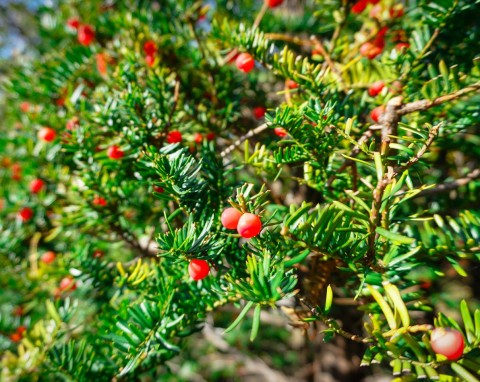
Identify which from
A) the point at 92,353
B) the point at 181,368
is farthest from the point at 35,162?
the point at 181,368

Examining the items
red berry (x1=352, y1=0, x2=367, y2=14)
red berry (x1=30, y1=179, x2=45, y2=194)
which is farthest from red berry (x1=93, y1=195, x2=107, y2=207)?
red berry (x1=352, y1=0, x2=367, y2=14)

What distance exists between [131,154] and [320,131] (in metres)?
0.47

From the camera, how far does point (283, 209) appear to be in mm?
830

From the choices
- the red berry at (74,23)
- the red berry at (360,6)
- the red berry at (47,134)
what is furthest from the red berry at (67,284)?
the red berry at (360,6)

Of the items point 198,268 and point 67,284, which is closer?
point 198,268

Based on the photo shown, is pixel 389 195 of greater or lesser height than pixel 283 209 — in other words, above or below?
above

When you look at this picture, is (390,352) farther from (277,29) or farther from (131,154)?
(277,29)

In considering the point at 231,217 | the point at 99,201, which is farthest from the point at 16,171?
the point at 231,217

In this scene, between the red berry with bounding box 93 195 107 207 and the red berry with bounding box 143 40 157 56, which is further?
the red berry with bounding box 143 40 157 56

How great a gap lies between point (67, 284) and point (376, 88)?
114 centimetres

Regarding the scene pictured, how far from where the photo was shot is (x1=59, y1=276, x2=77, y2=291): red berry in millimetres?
1094

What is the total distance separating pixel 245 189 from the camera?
0.77 meters

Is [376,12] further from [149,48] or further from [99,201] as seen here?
[99,201]

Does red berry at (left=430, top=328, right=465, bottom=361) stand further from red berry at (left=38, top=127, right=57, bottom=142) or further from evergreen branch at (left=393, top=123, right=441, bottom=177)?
red berry at (left=38, top=127, right=57, bottom=142)
